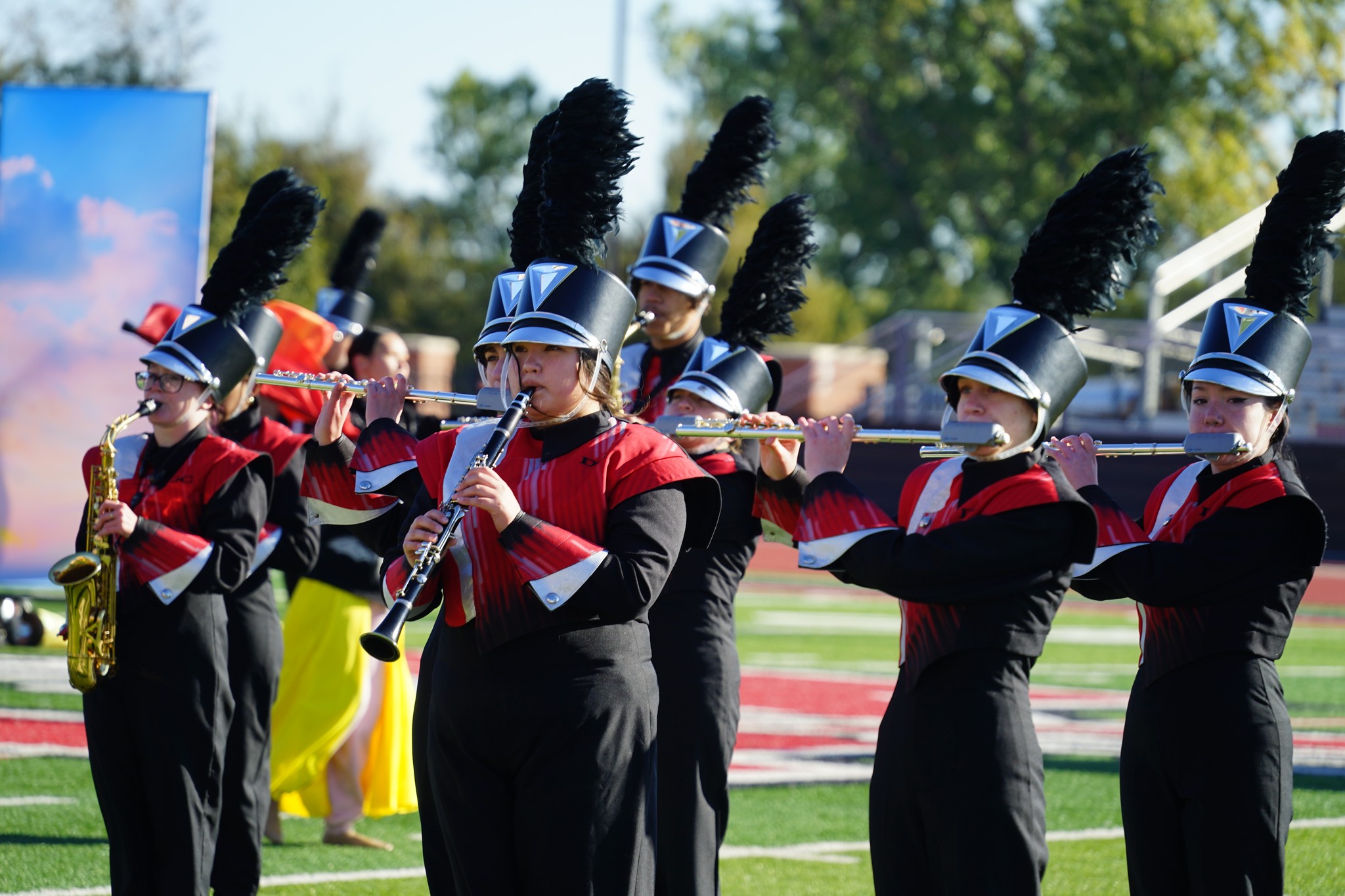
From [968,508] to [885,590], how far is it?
274 millimetres

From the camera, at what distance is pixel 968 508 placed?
393cm

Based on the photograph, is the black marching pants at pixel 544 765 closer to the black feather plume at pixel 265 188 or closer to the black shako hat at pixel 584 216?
the black shako hat at pixel 584 216

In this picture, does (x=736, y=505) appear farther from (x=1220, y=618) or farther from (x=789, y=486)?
(x=1220, y=618)

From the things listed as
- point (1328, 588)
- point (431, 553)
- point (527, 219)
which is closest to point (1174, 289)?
point (1328, 588)

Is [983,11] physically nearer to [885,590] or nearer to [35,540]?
[35,540]

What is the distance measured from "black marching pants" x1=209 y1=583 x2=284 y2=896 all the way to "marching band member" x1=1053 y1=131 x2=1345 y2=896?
Answer: 9.22 feet

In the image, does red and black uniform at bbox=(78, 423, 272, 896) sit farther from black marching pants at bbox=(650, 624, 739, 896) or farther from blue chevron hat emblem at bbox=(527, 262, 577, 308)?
blue chevron hat emblem at bbox=(527, 262, 577, 308)

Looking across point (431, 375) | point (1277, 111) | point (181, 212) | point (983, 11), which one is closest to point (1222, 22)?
point (1277, 111)

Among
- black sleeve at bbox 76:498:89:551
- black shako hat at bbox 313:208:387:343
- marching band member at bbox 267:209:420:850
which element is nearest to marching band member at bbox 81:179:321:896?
black sleeve at bbox 76:498:89:551

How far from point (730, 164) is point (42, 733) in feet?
16.6

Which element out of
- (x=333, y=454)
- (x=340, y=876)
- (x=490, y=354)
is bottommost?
(x=340, y=876)

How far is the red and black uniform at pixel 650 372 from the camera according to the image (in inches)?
225

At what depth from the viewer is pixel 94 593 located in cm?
481

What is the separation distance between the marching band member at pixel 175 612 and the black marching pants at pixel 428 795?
2.96 feet
